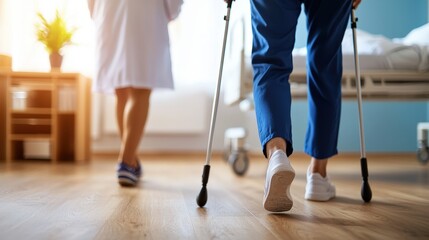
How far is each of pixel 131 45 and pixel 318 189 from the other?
0.98 meters

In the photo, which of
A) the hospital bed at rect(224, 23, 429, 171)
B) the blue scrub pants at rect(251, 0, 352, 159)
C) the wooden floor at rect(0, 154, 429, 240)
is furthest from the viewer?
the hospital bed at rect(224, 23, 429, 171)

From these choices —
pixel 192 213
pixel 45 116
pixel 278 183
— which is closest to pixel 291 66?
pixel 278 183

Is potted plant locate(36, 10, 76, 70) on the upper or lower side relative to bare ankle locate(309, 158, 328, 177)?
upper

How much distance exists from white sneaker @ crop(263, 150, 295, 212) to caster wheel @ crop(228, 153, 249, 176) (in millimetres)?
1337

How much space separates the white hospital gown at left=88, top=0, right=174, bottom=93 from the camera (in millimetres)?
2059

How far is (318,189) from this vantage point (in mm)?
1595

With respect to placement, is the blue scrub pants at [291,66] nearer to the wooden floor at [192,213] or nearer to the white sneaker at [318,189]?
the white sneaker at [318,189]

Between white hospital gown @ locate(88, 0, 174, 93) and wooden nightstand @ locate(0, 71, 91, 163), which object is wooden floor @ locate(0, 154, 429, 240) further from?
wooden nightstand @ locate(0, 71, 91, 163)

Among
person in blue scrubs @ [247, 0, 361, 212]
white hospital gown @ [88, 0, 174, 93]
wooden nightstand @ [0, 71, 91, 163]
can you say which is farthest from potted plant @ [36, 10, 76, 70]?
person in blue scrubs @ [247, 0, 361, 212]

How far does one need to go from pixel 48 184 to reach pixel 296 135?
2.69 meters

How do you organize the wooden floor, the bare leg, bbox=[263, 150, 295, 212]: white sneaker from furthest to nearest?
the bare leg, bbox=[263, 150, 295, 212]: white sneaker, the wooden floor

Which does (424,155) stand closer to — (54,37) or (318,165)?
(318,165)

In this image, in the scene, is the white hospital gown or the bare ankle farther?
the white hospital gown

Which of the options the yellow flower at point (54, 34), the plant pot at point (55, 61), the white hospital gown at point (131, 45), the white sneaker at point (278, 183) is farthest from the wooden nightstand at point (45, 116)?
the white sneaker at point (278, 183)
